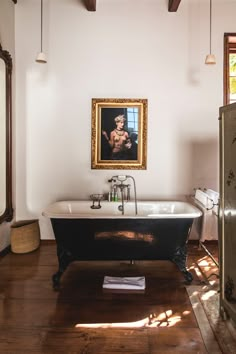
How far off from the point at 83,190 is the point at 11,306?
1.91m

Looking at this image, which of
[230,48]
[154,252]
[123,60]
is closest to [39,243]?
[154,252]

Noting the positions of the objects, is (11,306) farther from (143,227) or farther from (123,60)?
(123,60)

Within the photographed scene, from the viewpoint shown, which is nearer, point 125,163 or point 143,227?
point 143,227

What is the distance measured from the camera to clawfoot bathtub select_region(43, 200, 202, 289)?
2801mm

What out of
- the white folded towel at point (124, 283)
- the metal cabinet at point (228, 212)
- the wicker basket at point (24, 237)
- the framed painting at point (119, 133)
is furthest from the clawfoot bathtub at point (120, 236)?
the framed painting at point (119, 133)

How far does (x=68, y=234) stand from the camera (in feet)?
9.25

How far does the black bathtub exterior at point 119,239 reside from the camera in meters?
2.81

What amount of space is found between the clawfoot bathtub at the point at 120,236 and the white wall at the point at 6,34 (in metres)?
1.19

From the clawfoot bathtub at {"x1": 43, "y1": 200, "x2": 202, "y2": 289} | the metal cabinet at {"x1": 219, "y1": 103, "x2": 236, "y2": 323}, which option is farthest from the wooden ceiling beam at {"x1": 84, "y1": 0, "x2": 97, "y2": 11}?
the clawfoot bathtub at {"x1": 43, "y1": 200, "x2": 202, "y2": 289}

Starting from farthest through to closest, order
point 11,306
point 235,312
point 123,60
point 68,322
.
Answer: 1. point 123,60
2. point 11,306
3. point 68,322
4. point 235,312

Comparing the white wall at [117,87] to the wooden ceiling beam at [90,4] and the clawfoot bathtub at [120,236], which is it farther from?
the clawfoot bathtub at [120,236]

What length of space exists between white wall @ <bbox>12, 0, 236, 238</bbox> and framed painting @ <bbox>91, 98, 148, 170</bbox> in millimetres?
93

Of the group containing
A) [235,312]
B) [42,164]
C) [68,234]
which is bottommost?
[235,312]

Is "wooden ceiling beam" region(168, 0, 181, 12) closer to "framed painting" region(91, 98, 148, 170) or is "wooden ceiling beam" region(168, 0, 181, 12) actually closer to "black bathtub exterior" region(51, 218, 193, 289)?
"framed painting" region(91, 98, 148, 170)
